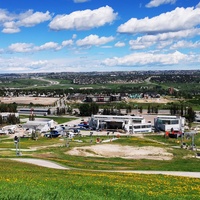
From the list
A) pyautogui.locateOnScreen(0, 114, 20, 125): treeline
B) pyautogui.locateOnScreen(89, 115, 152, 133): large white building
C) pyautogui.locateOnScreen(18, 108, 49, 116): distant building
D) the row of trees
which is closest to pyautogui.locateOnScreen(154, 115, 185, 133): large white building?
pyautogui.locateOnScreen(89, 115, 152, 133): large white building

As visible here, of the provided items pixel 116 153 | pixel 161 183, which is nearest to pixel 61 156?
pixel 116 153

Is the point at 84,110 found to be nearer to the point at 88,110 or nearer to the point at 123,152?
the point at 88,110

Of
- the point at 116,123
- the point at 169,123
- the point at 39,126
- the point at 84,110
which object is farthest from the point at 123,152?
the point at 84,110

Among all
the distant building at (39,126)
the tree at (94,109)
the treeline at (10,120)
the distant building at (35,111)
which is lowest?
the distant building at (39,126)

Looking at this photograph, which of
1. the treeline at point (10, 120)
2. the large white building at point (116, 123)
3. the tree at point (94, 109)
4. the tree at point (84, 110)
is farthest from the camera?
the tree at point (84, 110)

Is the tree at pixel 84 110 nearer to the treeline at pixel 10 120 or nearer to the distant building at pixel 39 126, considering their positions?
the treeline at pixel 10 120

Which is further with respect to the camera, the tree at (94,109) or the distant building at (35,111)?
the distant building at (35,111)

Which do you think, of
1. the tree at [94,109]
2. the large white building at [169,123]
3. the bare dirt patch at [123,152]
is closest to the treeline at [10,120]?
the tree at [94,109]

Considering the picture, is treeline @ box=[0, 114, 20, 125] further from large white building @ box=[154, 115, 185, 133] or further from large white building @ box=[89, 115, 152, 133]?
large white building @ box=[154, 115, 185, 133]

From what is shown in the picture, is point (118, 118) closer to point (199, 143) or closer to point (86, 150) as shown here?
point (199, 143)
